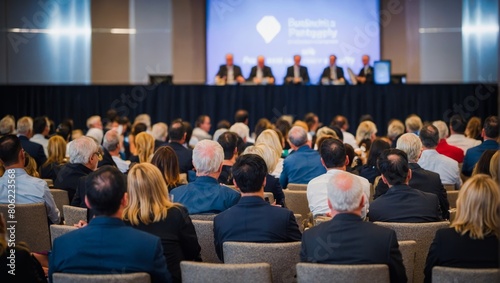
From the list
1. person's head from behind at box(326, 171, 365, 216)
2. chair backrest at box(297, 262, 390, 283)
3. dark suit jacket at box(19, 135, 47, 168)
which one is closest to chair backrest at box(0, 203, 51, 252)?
person's head from behind at box(326, 171, 365, 216)

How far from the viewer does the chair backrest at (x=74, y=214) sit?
17.3ft

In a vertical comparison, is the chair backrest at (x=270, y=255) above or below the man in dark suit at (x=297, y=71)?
below

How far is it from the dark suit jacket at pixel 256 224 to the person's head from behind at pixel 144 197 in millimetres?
462

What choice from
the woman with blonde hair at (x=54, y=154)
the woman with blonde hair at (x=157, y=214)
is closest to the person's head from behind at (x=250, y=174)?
the woman with blonde hair at (x=157, y=214)

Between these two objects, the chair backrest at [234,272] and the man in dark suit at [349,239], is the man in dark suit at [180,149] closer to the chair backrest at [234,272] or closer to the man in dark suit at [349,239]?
the man in dark suit at [349,239]

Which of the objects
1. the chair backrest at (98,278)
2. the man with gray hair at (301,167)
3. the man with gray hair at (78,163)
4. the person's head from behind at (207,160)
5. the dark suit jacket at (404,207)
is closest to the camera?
the chair backrest at (98,278)

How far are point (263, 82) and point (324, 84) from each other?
1.26m

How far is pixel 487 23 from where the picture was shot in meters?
15.4

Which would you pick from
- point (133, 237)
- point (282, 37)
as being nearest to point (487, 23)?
point (282, 37)

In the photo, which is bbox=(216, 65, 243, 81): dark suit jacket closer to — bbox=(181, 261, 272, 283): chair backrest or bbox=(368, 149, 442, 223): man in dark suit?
bbox=(368, 149, 442, 223): man in dark suit

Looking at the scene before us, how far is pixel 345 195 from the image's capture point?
4.00m

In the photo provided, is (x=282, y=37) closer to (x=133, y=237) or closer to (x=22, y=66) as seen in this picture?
(x=22, y=66)

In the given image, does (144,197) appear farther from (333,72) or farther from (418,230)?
(333,72)

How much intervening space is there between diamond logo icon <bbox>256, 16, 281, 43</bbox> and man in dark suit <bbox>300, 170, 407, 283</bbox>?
11566 mm
